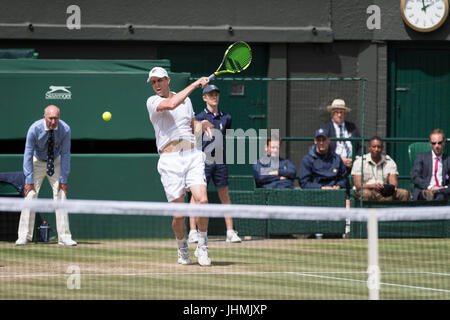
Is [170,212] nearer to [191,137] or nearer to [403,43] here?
[191,137]

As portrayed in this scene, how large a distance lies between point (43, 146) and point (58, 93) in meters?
1.27

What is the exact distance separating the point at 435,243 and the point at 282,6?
534 cm

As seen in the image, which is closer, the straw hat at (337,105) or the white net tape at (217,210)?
the white net tape at (217,210)

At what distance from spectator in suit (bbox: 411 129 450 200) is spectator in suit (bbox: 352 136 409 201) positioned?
0.25 m

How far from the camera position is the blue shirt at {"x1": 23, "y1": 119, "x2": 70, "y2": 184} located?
10.7m

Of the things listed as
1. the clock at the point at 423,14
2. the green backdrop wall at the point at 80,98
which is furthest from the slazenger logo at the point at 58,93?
the clock at the point at 423,14

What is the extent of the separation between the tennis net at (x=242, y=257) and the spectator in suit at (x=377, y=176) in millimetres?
455

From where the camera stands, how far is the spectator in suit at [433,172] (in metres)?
12.3

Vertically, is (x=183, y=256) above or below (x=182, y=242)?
below

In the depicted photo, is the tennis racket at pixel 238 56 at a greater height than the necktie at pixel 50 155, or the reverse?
the tennis racket at pixel 238 56

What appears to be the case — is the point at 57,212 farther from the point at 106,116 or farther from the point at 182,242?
the point at 182,242

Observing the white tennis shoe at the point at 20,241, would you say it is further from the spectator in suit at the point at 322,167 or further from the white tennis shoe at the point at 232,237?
the spectator in suit at the point at 322,167

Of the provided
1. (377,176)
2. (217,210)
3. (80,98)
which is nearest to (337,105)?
(377,176)

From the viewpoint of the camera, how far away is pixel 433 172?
40.6 ft
